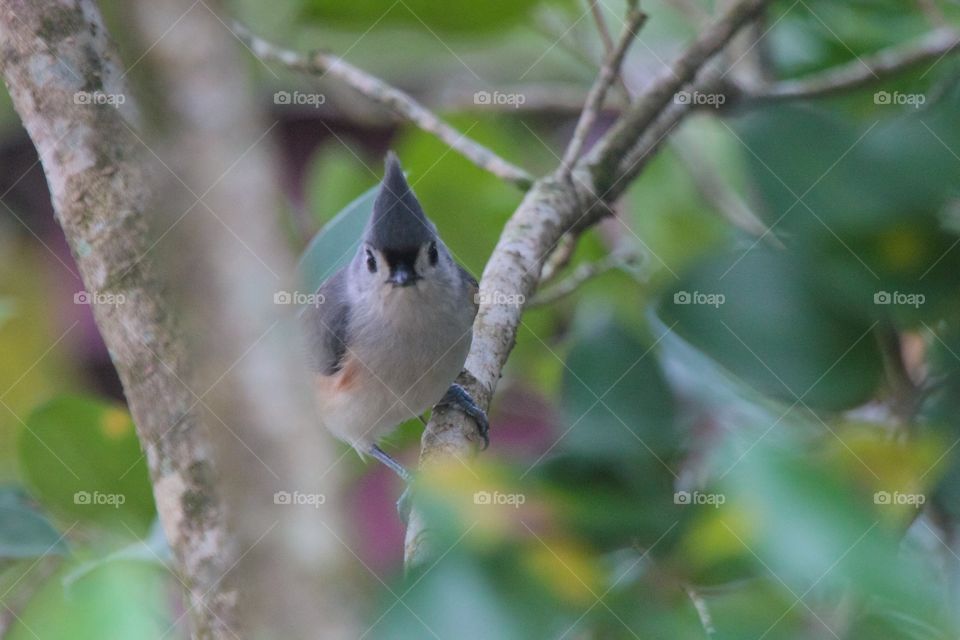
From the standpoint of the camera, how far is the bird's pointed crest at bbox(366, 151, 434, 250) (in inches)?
67.6

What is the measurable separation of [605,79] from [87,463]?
1.04 meters

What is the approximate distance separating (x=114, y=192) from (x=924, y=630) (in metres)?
0.81

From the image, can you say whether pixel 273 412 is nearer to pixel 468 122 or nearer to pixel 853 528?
pixel 853 528

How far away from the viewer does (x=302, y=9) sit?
6.04 ft

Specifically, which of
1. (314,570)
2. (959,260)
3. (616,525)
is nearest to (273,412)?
(314,570)

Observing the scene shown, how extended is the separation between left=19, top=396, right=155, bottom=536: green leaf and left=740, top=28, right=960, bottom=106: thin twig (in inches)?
43.9

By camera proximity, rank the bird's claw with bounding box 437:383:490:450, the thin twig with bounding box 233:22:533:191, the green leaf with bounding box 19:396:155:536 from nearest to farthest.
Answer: the green leaf with bounding box 19:396:155:536, the bird's claw with bounding box 437:383:490:450, the thin twig with bounding box 233:22:533:191

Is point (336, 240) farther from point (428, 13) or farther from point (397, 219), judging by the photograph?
point (428, 13)

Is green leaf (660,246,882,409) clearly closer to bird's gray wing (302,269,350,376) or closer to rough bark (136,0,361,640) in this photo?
rough bark (136,0,361,640)

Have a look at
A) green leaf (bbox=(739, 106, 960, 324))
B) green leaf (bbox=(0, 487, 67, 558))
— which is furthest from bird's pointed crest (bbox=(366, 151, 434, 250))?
green leaf (bbox=(739, 106, 960, 324))

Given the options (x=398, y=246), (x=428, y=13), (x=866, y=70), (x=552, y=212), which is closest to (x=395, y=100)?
(x=428, y=13)

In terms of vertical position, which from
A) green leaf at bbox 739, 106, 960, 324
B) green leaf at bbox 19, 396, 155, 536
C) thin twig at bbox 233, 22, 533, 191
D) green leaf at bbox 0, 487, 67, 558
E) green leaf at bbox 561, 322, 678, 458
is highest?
thin twig at bbox 233, 22, 533, 191

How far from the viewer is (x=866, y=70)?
1.85 metres

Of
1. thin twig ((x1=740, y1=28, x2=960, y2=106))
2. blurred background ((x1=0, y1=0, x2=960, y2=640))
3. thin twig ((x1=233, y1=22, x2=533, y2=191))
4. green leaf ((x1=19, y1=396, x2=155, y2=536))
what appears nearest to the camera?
blurred background ((x1=0, y1=0, x2=960, y2=640))
